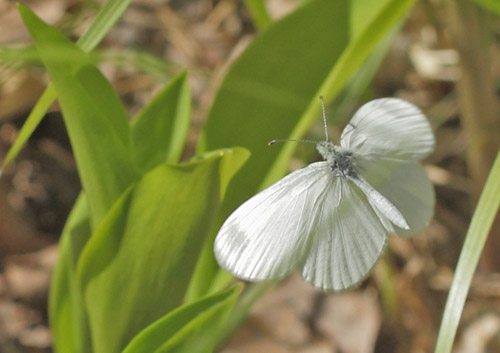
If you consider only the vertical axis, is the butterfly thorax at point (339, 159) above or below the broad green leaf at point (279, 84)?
below

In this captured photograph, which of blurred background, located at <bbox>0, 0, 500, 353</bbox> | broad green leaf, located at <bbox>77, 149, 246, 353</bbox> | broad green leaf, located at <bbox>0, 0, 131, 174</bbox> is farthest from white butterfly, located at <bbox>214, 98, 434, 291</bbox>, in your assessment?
blurred background, located at <bbox>0, 0, 500, 353</bbox>

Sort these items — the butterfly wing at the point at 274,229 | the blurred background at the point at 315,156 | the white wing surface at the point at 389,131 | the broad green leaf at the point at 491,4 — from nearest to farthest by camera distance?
the butterfly wing at the point at 274,229 → the white wing surface at the point at 389,131 → the broad green leaf at the point at 491,4 → the blurred background at the point at 315,156

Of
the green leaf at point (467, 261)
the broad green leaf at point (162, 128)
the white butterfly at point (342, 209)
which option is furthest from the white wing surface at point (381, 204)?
the broad green leaf at point (162, 128)

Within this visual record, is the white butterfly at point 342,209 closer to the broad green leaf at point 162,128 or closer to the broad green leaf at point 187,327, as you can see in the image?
the broad green leaf at point 187,327

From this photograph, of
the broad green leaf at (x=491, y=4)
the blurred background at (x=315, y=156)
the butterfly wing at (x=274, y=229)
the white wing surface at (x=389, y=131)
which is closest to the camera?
the butterfly wing at (x=274, y=229)

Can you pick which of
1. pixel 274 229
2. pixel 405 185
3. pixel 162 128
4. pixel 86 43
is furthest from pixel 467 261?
pixel 86 43

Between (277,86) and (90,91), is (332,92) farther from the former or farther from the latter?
(90,91)

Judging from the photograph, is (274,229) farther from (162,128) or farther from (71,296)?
(71,296)
